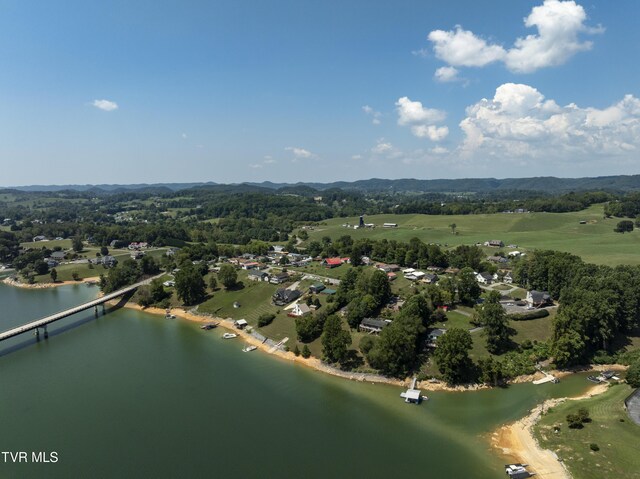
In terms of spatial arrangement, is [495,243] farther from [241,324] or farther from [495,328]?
[241,324]

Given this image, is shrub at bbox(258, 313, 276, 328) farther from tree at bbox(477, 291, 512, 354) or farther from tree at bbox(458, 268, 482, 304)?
tree at bbox(477, 291, 512, 354)

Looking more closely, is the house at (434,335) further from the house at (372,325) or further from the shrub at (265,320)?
the shrub at (265,320)

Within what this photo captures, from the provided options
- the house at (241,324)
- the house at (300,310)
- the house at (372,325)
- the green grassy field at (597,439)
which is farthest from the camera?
the house at (241,324)

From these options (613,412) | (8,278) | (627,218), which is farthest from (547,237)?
(8,278)

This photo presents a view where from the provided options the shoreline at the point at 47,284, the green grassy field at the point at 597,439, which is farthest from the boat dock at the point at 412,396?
the shoreline at the point at 47,284

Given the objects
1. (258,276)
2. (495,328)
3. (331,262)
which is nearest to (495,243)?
(331,262)

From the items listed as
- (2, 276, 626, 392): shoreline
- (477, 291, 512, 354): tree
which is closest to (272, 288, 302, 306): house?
(2, 276, 626, 392): shoreline
